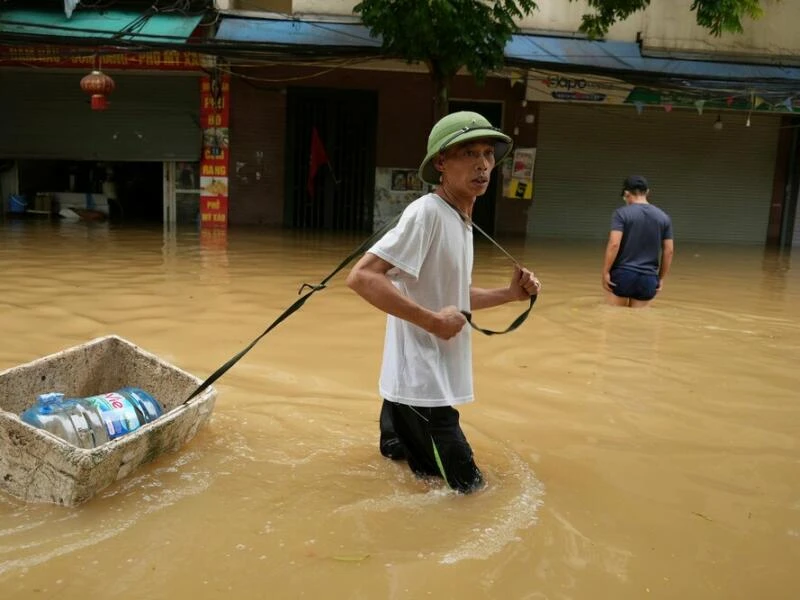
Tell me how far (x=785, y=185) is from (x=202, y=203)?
1225cm

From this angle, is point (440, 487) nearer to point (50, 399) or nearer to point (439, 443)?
point (439, 443)

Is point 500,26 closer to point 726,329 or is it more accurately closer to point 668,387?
point 726,329

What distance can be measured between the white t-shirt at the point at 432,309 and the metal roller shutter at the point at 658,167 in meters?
13.1

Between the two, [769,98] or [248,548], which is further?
[769,98]

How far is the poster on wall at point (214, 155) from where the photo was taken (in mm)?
14166

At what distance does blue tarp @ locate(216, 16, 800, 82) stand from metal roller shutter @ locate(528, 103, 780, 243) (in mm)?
1881

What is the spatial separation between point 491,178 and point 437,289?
41.1 feet

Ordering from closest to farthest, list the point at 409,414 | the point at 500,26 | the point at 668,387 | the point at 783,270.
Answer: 1. the point at 409,414
2. the point at 668,387
3. the point at 500,26
4. the point at 783,270

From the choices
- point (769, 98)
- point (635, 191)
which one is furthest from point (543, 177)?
point (635, 191)

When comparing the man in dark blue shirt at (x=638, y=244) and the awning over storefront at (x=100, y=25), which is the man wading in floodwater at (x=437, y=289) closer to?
the man in dark blue shirt at (x=638, y=244)

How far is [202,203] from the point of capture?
14.4 metres

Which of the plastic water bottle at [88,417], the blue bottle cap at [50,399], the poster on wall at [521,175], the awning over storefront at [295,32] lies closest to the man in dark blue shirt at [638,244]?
the plastic water bottle at [88,417]

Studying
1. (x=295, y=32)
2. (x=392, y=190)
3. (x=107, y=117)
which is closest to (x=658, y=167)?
(x=392, y=190)

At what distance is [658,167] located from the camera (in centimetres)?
1578
